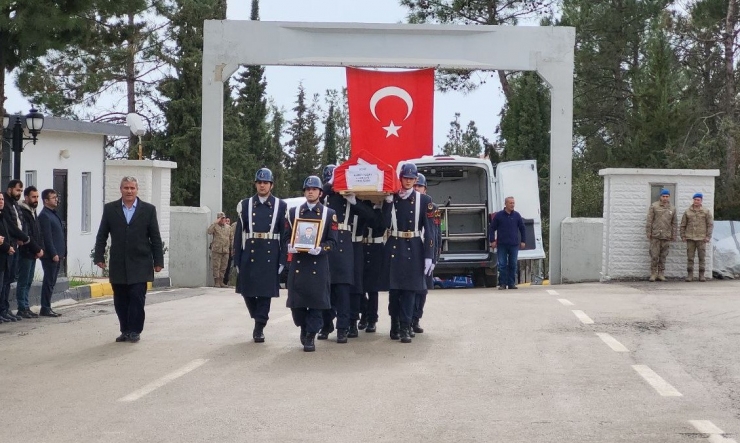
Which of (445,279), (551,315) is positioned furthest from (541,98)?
(551,315)

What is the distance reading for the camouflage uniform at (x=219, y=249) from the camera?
26375 mm

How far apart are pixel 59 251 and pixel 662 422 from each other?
1095 cm

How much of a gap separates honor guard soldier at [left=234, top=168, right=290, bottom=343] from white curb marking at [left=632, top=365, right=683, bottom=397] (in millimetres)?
4085

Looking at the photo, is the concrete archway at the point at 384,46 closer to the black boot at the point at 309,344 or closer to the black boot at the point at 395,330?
the black boot at the point at 395,330

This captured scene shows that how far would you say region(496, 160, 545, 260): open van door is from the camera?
28.4 meters

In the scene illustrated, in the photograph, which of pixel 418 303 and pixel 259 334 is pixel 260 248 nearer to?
pixel 259 334

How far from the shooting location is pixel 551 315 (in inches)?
642

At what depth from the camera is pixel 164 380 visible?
10508mm

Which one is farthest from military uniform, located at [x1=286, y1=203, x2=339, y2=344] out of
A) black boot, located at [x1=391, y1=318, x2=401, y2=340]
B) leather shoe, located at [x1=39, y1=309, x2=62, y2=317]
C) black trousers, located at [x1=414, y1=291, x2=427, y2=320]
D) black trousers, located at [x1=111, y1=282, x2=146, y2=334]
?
leather shoe, located at [x1=39, y1=309, x2=62, y2=317]

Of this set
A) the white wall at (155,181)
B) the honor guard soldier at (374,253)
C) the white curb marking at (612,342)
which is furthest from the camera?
the white wall at (155,181)

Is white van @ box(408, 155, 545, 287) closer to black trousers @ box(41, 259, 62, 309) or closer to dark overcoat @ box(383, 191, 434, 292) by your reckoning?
black trousers @ box(41, 259, 62, 309)

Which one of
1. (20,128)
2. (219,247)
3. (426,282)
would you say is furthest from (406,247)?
(219,247)

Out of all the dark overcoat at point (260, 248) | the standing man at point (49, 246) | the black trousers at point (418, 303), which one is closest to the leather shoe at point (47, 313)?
the standing man at point (49, 246)

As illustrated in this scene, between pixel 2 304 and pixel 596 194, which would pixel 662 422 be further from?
pixel 596 194
